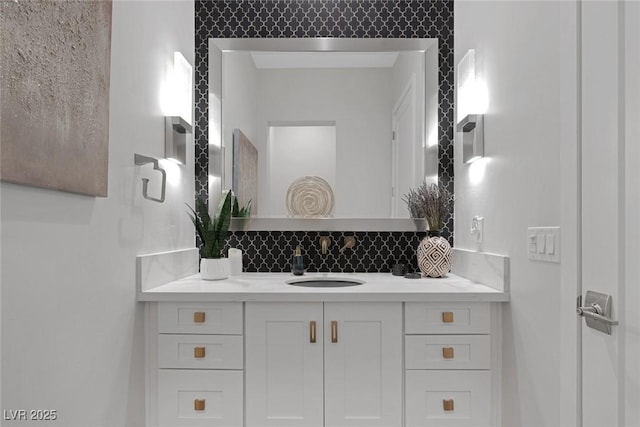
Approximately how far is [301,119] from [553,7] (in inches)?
48.8

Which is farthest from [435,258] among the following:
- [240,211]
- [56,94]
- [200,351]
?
[56,94]

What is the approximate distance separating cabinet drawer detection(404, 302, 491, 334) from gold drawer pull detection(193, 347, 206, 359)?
783 mm

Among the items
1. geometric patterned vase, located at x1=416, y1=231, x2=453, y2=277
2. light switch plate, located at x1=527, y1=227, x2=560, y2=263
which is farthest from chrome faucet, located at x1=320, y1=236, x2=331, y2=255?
light switch plate, located at x1=527, y1=227, x2=560, y2=263

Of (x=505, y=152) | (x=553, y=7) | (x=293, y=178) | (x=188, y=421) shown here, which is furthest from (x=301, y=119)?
(x=188, y=421)

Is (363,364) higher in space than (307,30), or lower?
lower

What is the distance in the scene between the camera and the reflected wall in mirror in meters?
2.21

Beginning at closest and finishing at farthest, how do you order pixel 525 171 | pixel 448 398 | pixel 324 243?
pixel 525 171, pixel 448 398, pixel 324 243

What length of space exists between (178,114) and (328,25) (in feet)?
3.06

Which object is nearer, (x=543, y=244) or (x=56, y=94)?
(x=56, y=94)

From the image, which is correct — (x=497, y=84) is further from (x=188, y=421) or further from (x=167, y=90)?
(x=188, y=421)

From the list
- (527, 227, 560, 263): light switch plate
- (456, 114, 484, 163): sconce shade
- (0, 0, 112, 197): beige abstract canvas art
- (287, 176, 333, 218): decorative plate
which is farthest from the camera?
(287, 176, 333, 218): decorative plate

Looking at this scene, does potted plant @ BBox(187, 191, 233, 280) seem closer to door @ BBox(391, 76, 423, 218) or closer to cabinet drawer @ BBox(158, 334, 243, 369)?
cabinet drawer @ BBox(158, 334, 243, 369)

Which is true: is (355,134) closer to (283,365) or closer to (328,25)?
(328,25)

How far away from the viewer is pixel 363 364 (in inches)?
61.9
